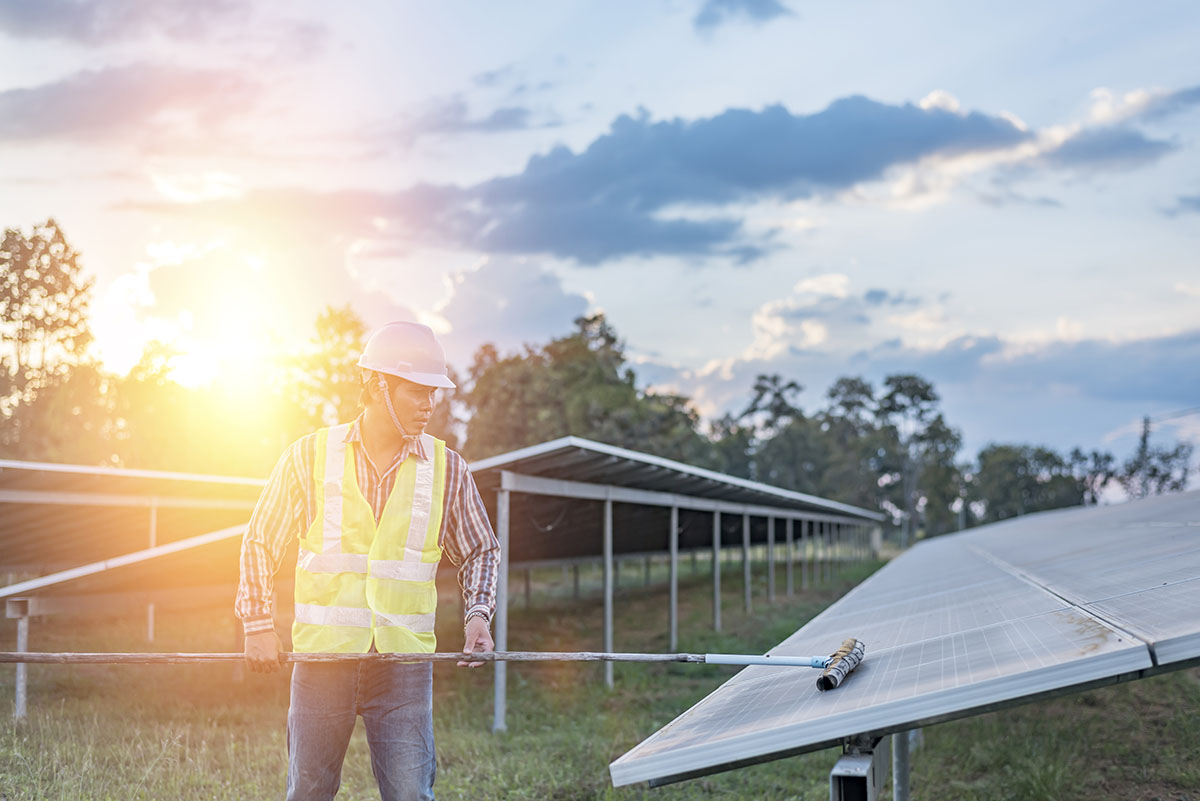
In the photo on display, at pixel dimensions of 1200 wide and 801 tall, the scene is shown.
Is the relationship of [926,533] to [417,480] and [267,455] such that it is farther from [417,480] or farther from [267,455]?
[417,480]

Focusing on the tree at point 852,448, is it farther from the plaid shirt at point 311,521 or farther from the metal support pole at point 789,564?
the plaid shirt at point 311,521

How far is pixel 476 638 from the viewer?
3428 mm

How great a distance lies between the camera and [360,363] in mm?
3600

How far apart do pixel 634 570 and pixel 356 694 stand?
39458 millimetres

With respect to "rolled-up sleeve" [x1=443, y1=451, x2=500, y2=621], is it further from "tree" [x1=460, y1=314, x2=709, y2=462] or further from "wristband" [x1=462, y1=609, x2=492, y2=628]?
"tree" [x1=460, y1=314, x2=709, y2=462]

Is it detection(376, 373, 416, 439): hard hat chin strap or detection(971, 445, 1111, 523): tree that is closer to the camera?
detection(376, 373, 416, 439): hard hat chin strap

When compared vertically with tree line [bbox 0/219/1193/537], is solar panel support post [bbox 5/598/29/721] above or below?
below

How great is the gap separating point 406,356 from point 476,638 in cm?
103

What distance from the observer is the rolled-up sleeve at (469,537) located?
11.9ft

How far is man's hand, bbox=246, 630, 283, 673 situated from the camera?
322 cm

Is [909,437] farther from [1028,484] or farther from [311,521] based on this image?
[311,521]

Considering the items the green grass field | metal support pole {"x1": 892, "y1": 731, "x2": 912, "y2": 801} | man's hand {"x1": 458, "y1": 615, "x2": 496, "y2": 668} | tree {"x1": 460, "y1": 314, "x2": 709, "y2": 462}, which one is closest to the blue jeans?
man's hand {"x1": 458, "y1": 615, "x2": 496, "y2": 668}

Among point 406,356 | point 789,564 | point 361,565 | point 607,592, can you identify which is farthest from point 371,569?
point 789,564

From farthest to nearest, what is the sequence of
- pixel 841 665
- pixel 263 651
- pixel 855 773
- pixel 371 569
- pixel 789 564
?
pixel 789 564, pixel 371 569, pixel 263 651, pixel 841 665, pixel 855 773
